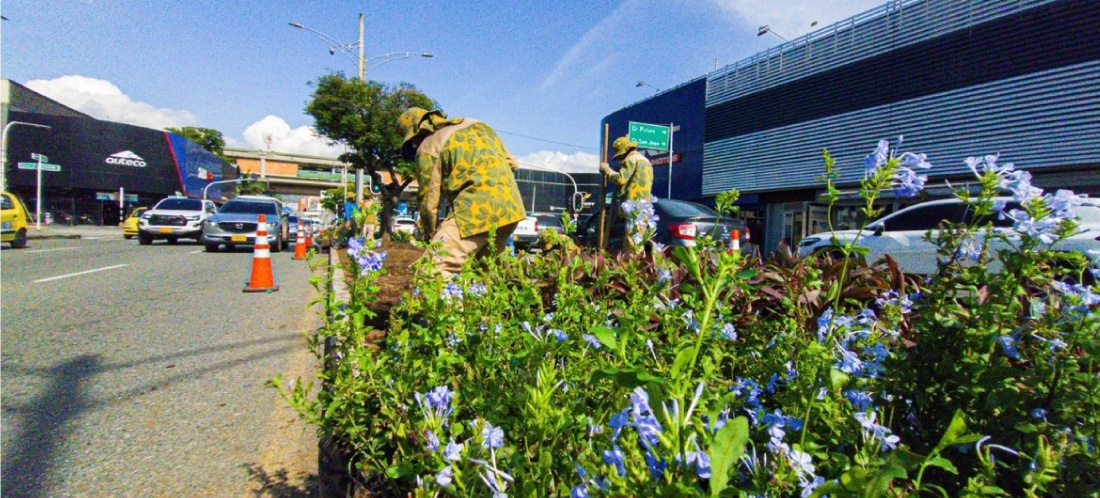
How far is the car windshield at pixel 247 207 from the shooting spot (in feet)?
55.1

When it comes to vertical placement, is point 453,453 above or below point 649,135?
below

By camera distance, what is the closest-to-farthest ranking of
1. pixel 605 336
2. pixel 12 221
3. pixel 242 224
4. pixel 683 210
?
pixel 605 336
pixel 683 210
pixel 12 221
pixel 242 224

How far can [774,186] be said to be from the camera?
22.0 m

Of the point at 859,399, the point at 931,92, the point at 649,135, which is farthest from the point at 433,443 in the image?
the point at 649,135

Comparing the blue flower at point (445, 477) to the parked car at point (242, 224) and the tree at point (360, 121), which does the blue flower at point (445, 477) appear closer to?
the parked car at point (242, 224)

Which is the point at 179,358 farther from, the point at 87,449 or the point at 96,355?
the point at 87,449

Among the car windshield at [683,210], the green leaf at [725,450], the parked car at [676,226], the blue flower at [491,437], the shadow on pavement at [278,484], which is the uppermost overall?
the car windshield at [683,210]

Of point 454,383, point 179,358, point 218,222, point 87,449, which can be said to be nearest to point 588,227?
point 179,358

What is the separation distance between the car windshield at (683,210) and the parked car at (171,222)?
1674 centimetres

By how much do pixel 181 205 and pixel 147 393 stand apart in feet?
65.7

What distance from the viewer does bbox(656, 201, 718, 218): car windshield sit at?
26.0 feet

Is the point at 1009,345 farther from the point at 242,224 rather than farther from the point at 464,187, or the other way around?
the point at 242,224

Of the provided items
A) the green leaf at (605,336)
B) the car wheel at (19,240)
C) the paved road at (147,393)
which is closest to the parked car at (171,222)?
the car wheel at (19,240)

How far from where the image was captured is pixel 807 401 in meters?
1.02
